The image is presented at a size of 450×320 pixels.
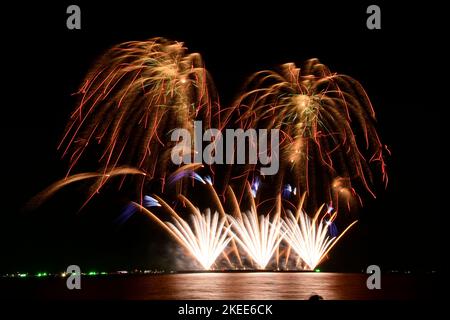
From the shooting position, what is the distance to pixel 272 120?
26828 millimetres

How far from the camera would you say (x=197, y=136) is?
89.6 ft

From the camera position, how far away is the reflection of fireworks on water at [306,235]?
34656 mm

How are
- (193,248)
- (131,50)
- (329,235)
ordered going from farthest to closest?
1. (329,235)
2. (193,248)
3. (131,50)

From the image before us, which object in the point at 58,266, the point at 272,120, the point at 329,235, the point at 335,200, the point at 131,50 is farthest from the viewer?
the point at 58,266

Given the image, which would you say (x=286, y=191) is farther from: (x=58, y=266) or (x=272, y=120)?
(x=58, y=266)

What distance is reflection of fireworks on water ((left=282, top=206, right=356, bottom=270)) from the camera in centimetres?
3466

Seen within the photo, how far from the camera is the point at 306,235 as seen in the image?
3475cm

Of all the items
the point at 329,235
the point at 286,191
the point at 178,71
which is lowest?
the point at 329,235

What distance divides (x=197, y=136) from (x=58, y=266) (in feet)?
97.4

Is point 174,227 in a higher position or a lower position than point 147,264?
higher
